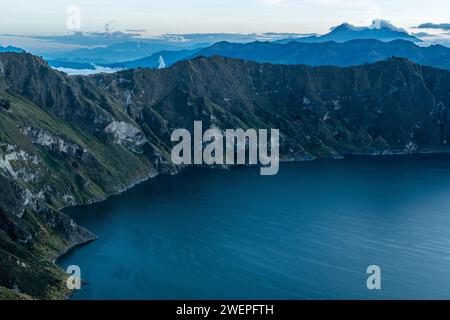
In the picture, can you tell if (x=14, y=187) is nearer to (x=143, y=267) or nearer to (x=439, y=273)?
(x=143, y=267)

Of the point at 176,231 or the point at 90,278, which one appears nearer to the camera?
the point at 90,278

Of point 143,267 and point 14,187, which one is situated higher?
point 14,187

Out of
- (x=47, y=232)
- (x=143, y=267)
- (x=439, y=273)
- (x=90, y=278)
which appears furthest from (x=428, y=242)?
(x=47, y=232)

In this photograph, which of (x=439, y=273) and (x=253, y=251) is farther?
(x=253, y=251)

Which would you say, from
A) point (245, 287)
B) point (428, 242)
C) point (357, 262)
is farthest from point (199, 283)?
point (428, 242)
